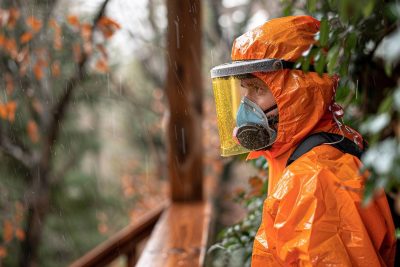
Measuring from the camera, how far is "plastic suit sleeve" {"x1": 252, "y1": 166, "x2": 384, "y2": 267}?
1.45 meters

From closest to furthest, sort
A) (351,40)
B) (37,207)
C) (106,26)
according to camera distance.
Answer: (351,40) < (106,26) < (37,207)

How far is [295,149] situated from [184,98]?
295 cm

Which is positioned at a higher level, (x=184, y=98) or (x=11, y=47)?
(x=11, y=47)

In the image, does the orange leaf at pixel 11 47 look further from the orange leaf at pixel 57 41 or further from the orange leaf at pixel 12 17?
the orange leaf at pixel 57 41

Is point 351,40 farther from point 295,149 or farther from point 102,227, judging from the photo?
point 102,227

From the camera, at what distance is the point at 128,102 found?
997 centimetres

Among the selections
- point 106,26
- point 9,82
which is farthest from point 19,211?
point 106,26

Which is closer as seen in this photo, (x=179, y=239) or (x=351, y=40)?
(x=351, y=40)

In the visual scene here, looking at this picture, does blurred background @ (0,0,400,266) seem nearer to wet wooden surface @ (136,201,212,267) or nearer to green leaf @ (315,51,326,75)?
green leaf @ (315,51,326,75)

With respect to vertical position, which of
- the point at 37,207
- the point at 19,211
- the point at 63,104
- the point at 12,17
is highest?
the point at 12,17

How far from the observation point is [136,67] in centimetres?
1527

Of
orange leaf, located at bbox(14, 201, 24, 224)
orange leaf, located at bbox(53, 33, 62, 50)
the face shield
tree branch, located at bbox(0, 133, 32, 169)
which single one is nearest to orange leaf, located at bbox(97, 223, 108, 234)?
orange leaf, located at bbox(14, 201, 24, 224)

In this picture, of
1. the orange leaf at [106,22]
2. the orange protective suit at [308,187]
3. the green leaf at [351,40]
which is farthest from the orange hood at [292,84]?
the orange leaf at [106,22]

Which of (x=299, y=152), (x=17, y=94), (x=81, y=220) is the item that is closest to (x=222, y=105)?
(x=299, y=152)
